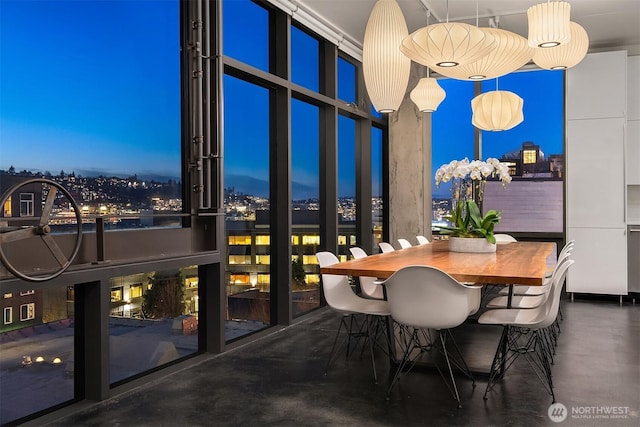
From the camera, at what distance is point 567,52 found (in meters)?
4.51

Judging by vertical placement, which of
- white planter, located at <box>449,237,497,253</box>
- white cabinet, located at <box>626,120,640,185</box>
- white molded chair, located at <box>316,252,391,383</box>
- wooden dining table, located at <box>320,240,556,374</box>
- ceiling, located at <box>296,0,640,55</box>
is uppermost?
ceiling, located at <box>296,0,640,55</box>

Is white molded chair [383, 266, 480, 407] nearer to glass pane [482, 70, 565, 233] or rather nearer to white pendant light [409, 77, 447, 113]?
white pendant light [409, 77, 447, 113]

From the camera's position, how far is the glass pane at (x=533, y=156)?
756 cm

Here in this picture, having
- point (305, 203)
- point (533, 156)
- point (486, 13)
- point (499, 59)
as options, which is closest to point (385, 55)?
point (499, 59)

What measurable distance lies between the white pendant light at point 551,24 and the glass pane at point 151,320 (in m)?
3.00

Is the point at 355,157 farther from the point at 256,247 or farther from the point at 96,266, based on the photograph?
the point at 96,266

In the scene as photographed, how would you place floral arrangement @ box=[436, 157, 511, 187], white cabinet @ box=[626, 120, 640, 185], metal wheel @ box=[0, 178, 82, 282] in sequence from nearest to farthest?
metal wheel @ box=[0, 178, 82, 282] < floral arrangement @ box=[436, 157, 511, 187] < white cabinet @ box=[626, 120, 640, 185]

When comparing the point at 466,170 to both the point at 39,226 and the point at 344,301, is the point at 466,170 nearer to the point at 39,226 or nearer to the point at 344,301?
the point at 344,301

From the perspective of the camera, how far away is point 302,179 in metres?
6.20

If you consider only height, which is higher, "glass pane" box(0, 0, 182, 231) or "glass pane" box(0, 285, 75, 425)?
"glass pane" box(0, 0, 182, 231)

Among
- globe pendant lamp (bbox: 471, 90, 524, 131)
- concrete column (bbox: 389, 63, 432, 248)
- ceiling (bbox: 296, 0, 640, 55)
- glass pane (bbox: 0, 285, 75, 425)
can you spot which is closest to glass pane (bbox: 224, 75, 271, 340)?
ceiling (bbox: 296, 0, 640, 55)

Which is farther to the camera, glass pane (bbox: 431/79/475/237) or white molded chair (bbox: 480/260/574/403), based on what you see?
glass pane (bbox: 431/79/475/237)

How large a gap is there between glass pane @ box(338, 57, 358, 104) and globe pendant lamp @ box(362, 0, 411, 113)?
284cm

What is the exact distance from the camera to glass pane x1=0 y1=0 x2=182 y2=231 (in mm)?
3010
